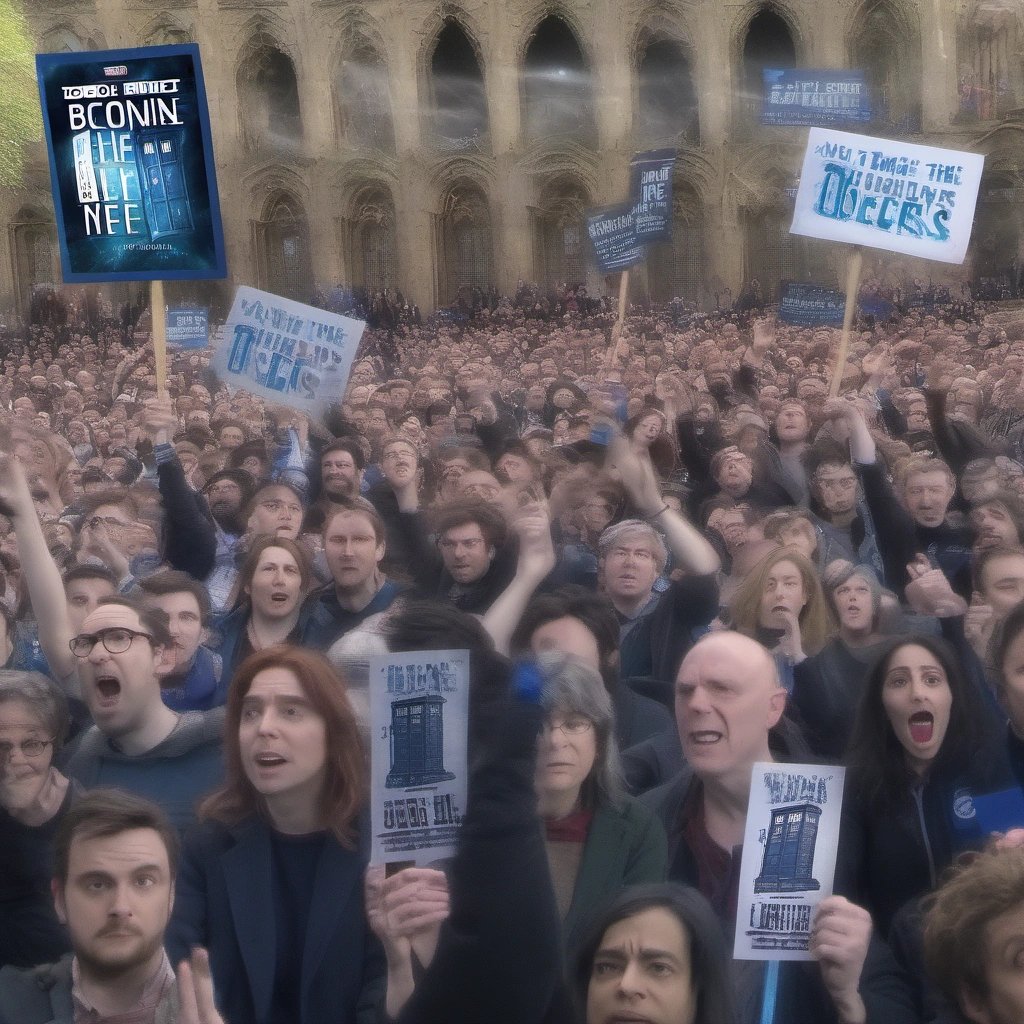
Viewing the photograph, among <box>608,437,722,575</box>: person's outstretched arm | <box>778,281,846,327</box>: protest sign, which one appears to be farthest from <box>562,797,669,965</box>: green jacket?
<box>778,281,846,327</box>: protest sign

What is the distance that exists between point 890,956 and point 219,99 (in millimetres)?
7385

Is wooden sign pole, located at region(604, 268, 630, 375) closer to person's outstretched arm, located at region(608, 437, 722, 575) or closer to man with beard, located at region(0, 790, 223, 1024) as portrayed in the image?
person's outstretched arm, located at region(608, 437, 722, 575)

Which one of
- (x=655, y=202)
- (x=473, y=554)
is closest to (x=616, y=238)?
(x=655, y=202)

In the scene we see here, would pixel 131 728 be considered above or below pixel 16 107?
below

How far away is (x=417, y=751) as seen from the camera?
2744mm

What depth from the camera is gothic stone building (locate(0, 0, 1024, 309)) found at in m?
9.03

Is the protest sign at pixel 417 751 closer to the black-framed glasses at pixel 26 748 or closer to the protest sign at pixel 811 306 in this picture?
the black-framed glasses at pixel 26 748

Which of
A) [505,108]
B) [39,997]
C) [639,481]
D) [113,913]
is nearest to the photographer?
[113,913]

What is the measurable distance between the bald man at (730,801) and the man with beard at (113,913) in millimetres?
958

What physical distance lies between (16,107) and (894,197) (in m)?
5.50

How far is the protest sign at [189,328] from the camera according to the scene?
28.6 feet

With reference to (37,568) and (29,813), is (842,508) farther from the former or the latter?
(29,813)

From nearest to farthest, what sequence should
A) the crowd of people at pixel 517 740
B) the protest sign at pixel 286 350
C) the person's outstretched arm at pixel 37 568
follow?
the crowd of people at pixel 517 740
the person's outstretched arm at pixel 37 568
the protest sign at pixel 286 350

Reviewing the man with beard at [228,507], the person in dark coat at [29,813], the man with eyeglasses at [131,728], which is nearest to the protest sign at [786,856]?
the man with eyeglasses at [131,728]
